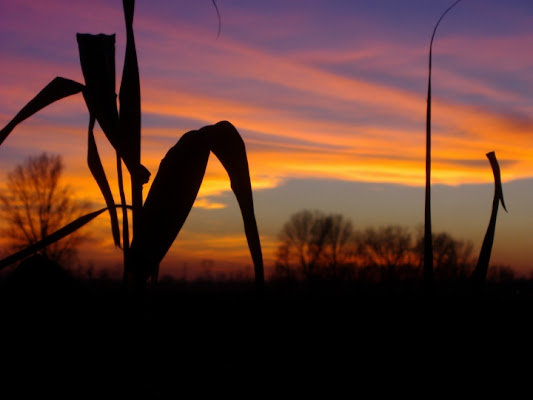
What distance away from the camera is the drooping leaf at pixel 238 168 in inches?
33.4

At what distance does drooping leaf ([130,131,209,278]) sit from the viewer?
81cm

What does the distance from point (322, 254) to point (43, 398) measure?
173ft

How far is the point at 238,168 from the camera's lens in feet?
2.87

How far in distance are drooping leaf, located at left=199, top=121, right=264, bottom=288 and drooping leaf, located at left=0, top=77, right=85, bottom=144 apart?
24cm

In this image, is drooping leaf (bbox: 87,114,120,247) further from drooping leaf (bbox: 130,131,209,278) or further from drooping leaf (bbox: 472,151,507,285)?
drooping leaf (bbox: 472,151,507,285)

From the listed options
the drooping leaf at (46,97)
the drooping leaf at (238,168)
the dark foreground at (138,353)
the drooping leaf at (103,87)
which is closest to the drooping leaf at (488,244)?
the dark foreground at (138,353)

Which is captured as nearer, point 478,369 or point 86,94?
point 86,94

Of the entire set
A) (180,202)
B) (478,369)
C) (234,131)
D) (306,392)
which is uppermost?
(234,131)

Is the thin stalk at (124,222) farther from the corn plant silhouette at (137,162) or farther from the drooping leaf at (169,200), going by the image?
the drooping leaf at (169,200)

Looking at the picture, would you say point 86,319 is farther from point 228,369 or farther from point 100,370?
point 228,369

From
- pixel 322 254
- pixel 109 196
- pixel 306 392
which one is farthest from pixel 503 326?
pixel 322 254

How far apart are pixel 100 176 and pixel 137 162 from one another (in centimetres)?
16

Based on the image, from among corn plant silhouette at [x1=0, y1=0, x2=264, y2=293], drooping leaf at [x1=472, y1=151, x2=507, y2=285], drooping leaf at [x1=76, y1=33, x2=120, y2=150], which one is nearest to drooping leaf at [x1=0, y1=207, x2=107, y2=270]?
corn plant silhouette at [x1=0, y1=0, x2=264, y2=293]

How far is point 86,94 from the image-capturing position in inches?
38.9
